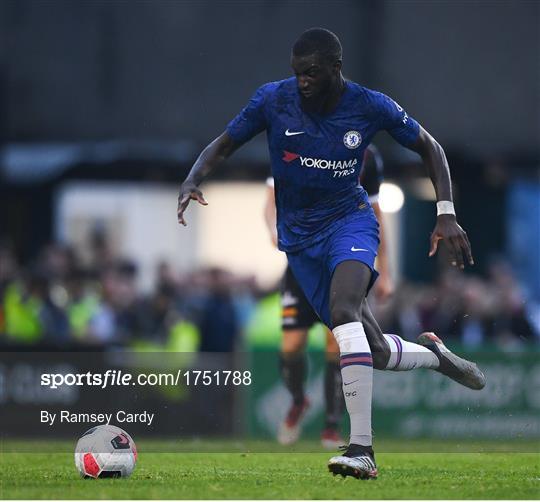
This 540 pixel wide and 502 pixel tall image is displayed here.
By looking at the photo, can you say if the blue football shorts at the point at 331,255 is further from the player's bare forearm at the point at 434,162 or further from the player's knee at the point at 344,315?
the player's bare forearm at the point at 434,162

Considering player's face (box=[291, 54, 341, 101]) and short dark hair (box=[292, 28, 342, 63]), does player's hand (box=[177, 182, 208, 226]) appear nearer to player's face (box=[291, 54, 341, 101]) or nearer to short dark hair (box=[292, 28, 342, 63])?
player's face (box=[291, 54, 341, 101])

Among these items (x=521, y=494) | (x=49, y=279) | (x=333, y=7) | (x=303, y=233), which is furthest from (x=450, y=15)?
(x=521, y=494)

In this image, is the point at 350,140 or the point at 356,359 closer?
the point at 356,359

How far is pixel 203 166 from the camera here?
333 inches

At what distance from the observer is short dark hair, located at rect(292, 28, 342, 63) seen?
8.07 m

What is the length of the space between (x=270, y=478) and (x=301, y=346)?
320 cm

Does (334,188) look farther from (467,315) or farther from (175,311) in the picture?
(175,311)

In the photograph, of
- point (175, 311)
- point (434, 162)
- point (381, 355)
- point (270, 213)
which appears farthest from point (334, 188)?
point (175, 311)

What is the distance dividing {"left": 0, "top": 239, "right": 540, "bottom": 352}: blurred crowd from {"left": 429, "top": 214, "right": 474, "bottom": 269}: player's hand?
6.18 m

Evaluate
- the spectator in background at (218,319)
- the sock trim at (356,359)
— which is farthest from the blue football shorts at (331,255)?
the spectator in background at (218,319)

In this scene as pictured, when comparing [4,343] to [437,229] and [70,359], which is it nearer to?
[70,359]

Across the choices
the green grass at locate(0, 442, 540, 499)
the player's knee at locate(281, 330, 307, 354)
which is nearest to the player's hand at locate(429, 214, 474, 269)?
the green grass at locate(0, 442, 540, 499)

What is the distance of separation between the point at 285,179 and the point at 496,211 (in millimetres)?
12945

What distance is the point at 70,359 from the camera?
542 inches
